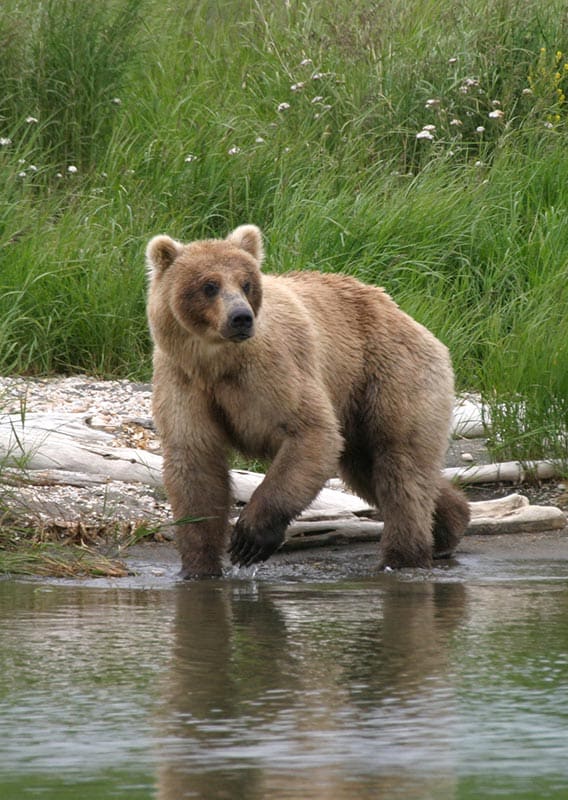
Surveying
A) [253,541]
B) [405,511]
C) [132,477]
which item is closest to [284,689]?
[253,541]

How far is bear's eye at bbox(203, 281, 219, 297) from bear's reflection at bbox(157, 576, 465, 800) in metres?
1.08

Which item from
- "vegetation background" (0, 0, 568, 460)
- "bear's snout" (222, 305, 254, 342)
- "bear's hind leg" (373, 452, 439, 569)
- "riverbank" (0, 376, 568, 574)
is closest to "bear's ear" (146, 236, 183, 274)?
"bear's snout" (222, 305, 254, 342)

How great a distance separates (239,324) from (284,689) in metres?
1.94

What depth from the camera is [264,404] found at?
18.9 feet

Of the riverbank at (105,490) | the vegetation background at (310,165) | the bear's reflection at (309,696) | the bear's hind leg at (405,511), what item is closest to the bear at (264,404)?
the bear's hind leg at (405,511)

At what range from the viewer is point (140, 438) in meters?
7.58

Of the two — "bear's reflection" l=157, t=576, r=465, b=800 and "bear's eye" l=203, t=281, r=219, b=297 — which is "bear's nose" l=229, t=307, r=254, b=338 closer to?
"bear's eye" l=203, t=281, r=219, b=297

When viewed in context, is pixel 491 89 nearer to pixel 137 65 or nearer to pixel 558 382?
pixel 137 65

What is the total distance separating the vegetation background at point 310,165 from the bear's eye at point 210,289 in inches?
90.8

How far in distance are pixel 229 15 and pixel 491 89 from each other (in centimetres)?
264

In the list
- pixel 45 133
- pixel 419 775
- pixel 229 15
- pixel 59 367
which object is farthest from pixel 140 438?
pixel 229 15

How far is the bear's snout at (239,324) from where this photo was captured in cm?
549

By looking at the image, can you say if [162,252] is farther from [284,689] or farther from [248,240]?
[284,689]

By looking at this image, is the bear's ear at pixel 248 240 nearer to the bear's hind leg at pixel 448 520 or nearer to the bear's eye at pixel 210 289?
the bear's eye at pixel 210 289
